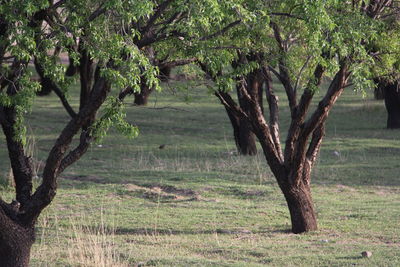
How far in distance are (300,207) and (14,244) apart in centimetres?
431

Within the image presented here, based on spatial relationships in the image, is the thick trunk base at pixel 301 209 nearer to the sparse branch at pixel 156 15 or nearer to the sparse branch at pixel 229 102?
the sparse branch at pixel 229 102

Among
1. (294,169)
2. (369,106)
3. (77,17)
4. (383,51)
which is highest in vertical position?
(77,17)

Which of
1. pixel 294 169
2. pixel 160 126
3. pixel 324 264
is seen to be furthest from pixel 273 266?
pixel 160 126

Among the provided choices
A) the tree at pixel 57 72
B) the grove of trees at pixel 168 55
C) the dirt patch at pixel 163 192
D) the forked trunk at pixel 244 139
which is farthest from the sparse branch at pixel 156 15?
the forked trunk at pixel 244 139

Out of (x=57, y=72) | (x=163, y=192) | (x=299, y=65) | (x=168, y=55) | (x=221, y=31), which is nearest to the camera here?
(x=57, y=72)

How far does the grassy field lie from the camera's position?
30.6ft

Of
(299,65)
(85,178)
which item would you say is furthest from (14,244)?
(85,178)

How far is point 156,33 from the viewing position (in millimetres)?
8250

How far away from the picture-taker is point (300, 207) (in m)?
10.7

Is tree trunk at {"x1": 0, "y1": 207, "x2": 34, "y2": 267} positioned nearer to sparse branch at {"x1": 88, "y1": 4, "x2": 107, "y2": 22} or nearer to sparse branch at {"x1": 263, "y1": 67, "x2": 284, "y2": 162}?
sparse branch at {"x1": 88, "y1": 4, "x2": 107, "y2": 22}

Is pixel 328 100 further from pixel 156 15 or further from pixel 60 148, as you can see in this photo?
pixel 60 148

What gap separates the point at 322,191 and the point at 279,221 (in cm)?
311

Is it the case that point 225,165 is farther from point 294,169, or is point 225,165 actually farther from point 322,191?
point 294,169

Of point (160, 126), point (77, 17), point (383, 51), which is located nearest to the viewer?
point (77, 17)
